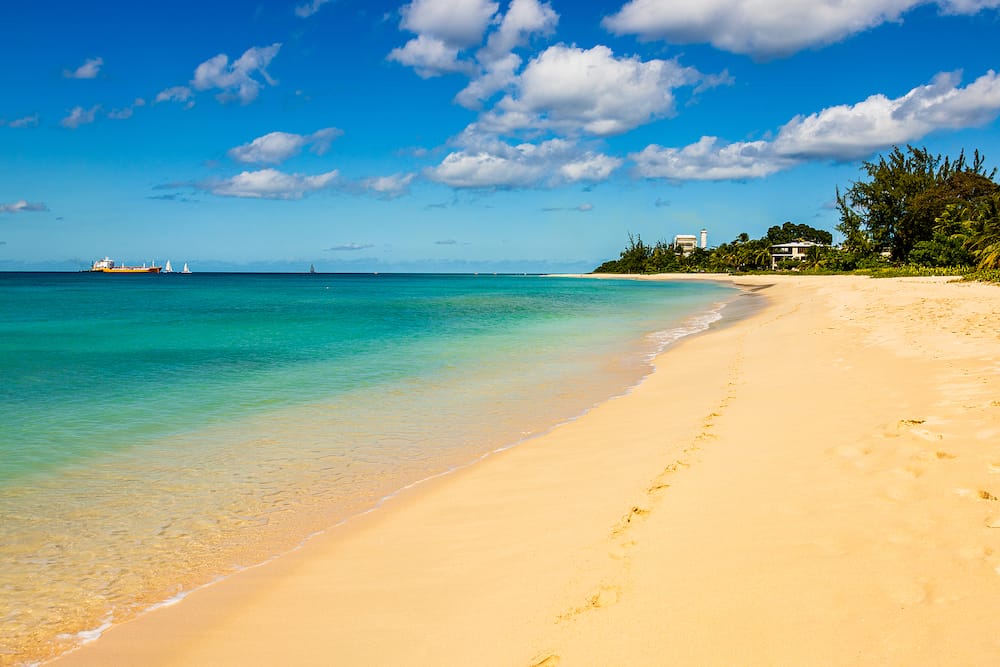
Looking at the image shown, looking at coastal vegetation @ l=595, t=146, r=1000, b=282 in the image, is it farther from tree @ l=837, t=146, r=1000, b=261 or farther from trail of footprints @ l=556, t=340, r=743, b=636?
trail of footprints @ l=556, t=340, r=743, b=636

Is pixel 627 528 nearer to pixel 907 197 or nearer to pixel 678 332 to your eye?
pixel 678 332

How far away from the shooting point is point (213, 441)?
10.5 metres

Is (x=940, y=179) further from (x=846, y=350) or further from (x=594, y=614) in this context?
(x=594, y=614)

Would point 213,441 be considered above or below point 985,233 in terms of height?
below

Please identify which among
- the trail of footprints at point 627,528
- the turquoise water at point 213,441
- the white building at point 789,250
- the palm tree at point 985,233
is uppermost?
the white building at point 789,250

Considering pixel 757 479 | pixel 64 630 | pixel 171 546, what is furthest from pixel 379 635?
pixel 757 479

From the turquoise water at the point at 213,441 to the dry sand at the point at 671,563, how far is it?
0.74 metres

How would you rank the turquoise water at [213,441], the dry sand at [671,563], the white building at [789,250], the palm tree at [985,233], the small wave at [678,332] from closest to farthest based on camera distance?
the dry sand at [671,563] < the turquoise water at [213,441] < the small wave at [678,332] < the palm tree at [985,233] < the white building at [789,250]

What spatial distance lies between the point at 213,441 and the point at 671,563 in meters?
8.57

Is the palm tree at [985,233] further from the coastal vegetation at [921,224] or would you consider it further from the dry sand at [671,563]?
the dry sand at [671,563]

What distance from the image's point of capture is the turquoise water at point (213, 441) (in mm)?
5738

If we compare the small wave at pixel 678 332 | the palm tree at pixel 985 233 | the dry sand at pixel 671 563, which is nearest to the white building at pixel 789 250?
the palm tree at pixel 985 233

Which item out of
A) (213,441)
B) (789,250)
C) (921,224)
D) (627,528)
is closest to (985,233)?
(921,224)

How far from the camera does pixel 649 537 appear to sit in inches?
200
